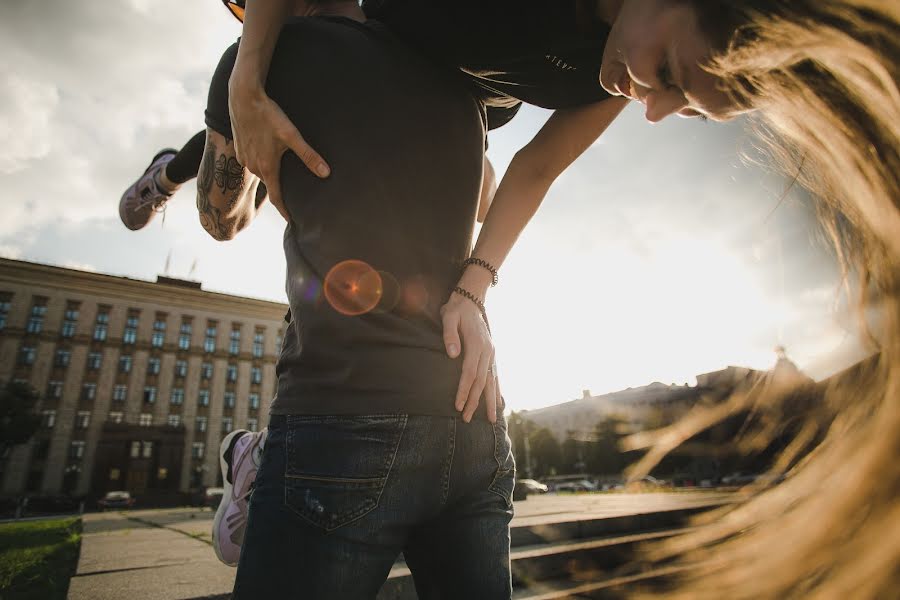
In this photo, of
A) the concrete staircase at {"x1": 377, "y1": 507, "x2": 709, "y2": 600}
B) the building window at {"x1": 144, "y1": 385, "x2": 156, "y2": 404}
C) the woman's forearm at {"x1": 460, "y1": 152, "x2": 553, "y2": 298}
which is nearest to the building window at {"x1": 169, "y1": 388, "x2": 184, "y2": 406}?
the building window at {"x1": 144, "y1": 385, "x2": 156, "y2": 404}

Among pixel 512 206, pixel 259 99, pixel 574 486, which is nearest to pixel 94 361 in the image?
pixel 259 99

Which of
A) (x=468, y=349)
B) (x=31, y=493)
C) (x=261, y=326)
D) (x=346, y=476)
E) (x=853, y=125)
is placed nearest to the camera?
(x=853, y=125)

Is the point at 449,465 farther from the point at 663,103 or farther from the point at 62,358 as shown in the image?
the point at 62,358

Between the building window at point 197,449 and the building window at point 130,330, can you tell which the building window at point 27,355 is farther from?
the building window at point 197,449

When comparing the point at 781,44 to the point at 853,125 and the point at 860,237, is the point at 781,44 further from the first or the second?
the point at 860,237

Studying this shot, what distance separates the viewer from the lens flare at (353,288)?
789 mm

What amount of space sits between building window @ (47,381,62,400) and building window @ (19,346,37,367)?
84.3 inches

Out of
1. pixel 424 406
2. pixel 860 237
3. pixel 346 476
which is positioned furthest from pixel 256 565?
pixel 860 237

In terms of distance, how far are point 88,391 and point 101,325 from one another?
17.6ft

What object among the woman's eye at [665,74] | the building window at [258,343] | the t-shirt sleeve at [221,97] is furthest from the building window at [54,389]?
the woman's eye at [665,74]

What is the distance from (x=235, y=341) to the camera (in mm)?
41406

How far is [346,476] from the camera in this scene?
69 centimetres

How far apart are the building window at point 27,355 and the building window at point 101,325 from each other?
13.2 ft

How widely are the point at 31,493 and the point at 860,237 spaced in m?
45.9
